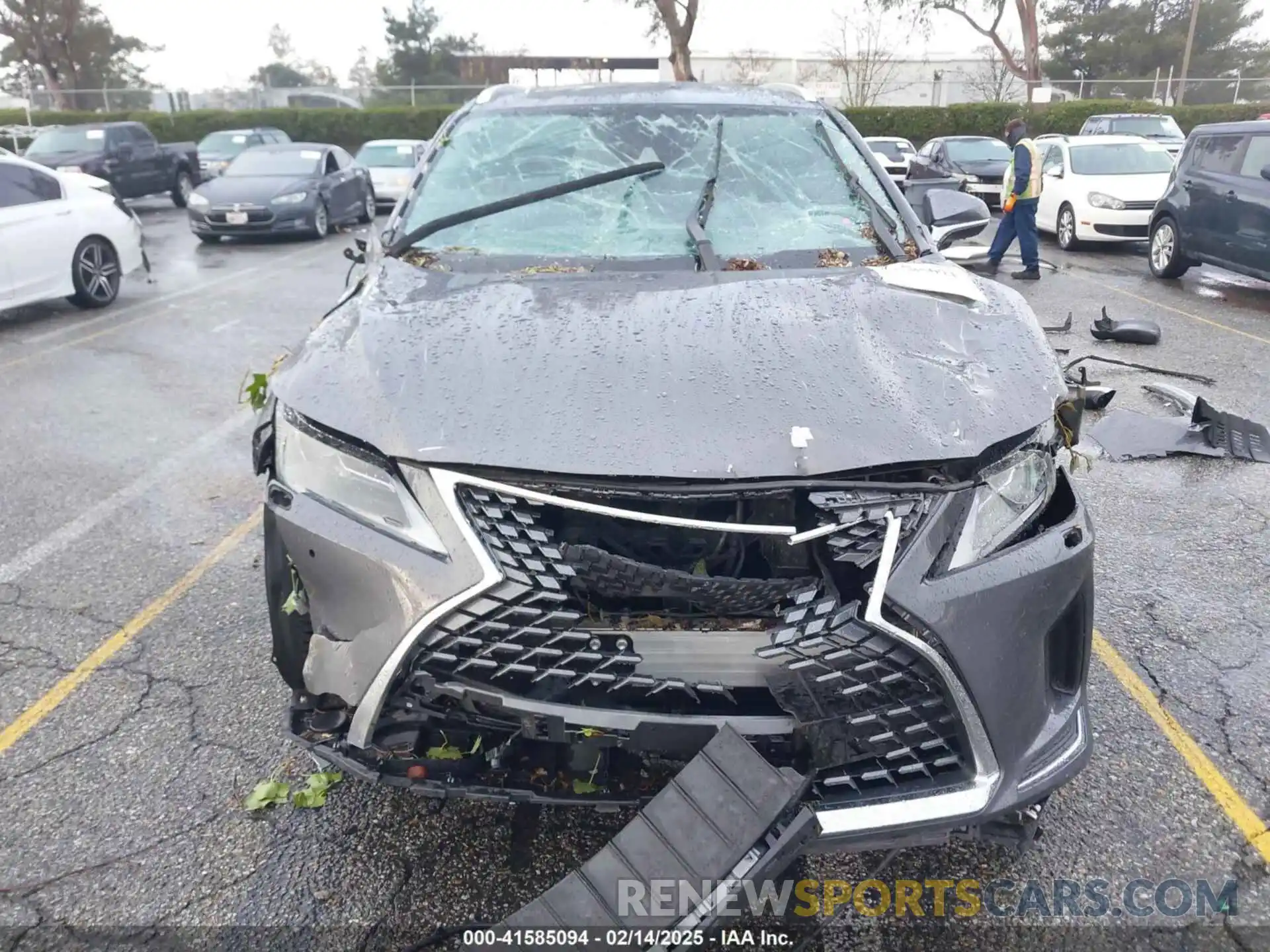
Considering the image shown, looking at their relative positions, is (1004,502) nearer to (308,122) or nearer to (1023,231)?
(1023,231)

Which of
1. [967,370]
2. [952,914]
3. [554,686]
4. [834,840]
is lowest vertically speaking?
[952,914]

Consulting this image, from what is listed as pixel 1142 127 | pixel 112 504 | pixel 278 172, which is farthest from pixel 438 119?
pixel 112 504

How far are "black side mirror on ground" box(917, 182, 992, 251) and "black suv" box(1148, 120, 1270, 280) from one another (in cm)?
702

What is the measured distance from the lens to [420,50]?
43.1 m

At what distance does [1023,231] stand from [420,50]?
129ft

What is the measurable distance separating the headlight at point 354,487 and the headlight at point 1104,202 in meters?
13.0

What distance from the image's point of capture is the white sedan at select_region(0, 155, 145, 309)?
26.4ft

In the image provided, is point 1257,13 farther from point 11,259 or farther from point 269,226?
point 11,259

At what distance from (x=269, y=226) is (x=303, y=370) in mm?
12597

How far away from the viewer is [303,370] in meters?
2.26

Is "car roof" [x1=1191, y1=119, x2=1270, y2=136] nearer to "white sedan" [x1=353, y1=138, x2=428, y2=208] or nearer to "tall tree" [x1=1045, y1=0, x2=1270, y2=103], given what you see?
"white sedan" [x1=353, y1=138, x2=428, y2=208]

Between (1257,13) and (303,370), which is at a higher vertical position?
(1257,13)

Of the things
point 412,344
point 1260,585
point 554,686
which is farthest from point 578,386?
point 1260,585

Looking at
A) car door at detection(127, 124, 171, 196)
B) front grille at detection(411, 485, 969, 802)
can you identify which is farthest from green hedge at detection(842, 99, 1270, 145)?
front grille at detection(411, 485, 969, 802)
